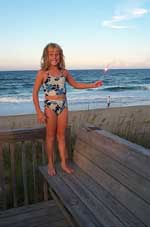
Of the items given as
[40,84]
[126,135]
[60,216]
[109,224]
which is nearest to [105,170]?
[109,224]

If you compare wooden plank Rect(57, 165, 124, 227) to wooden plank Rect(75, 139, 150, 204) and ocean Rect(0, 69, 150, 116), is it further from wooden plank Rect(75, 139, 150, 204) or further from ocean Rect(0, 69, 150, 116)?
ocean Rect(0, 69, 150, 116)

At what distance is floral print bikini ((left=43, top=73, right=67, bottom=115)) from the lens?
3.41 metres

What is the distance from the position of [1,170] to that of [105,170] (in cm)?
130

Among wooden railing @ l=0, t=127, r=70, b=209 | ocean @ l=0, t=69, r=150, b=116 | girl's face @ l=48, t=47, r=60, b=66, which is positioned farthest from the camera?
ocean @ l=0, t=69, r=150, b=116

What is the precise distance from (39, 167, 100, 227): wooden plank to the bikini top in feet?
3.02

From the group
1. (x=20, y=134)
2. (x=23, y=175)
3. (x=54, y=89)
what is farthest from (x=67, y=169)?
(x=54, y=89)

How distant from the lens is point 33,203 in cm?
380

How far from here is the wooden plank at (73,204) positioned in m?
2.37

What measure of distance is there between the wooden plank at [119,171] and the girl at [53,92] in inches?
12.9

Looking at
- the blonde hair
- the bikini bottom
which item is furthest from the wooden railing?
the blonde hair

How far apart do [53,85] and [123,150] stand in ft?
3.82

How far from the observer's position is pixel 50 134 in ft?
11.4

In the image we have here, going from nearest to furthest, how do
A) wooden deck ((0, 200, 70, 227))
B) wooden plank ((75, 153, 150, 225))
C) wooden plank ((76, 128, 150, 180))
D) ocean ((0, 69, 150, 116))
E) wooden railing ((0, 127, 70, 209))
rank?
wooden plank ((75, 153, 150, 225)), wooden plank ((76, 128, 150, 180)), wooden deck ((0, 200, 70, 227)), wooden railing ((0, 127, 70, 209)), ocean ((0, 69, 150, 116))

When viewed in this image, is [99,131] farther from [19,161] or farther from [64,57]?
[19,161]
